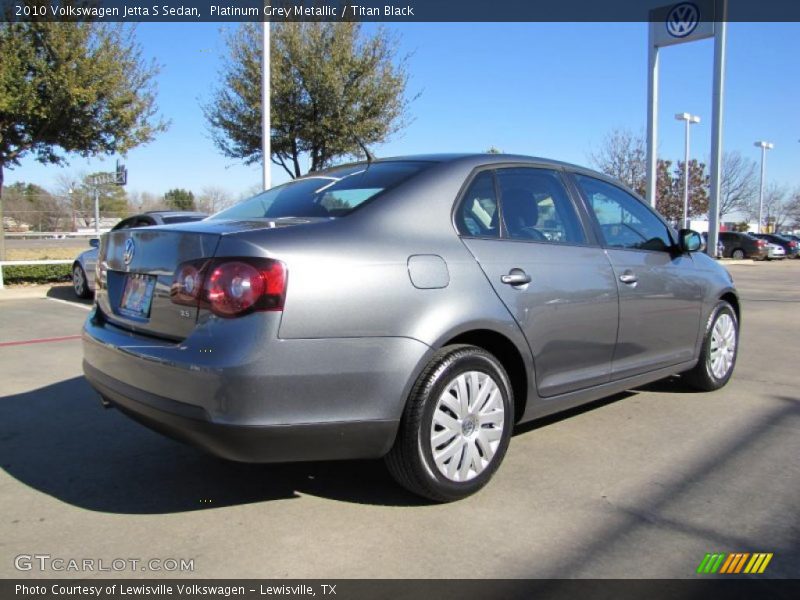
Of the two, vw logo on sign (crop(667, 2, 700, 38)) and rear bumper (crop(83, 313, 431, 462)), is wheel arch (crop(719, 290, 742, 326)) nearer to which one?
rear bumper (crop(83, 313, 431, 462))

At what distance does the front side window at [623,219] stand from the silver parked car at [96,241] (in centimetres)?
553

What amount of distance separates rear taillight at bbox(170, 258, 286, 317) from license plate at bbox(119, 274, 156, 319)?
43 cm

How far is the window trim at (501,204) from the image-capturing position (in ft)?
11.0

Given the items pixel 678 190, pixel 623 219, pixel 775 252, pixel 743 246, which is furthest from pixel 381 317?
pixel 678 190

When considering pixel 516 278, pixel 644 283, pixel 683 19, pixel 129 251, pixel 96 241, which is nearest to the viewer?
pixel 129 251

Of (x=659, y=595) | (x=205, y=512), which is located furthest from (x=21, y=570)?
(x=659, y=595)

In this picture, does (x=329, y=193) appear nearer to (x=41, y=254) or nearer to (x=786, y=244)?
(x=41, y=254)

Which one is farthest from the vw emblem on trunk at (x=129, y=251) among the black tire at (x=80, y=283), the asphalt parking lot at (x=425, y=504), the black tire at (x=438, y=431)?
the black tire at (x=80, y=283)

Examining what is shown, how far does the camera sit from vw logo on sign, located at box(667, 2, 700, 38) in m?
17.4

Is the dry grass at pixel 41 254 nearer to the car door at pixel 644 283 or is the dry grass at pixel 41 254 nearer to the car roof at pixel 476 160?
the car roof at pixel 476 160

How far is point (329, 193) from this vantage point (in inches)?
139

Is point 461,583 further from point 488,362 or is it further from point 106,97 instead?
point 106,97

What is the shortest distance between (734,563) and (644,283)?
199 centimetres

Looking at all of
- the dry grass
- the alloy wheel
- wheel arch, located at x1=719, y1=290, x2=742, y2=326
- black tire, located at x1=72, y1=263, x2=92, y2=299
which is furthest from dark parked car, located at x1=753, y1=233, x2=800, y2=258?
the alloy wheel
